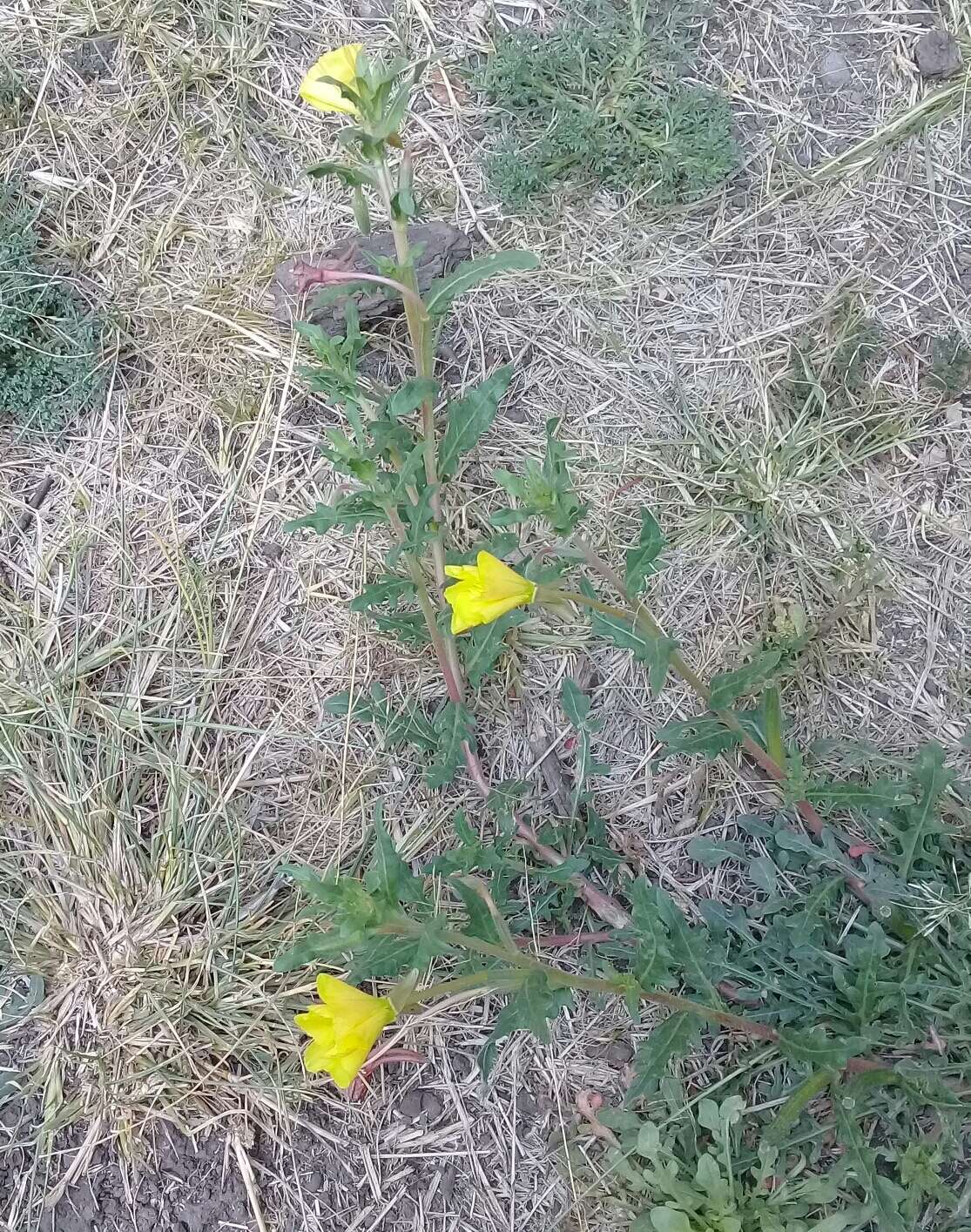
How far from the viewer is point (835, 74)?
2.74m

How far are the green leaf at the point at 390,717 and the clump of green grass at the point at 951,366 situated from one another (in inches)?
67.0

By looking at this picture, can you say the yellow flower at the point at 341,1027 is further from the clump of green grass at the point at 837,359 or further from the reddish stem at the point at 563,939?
the clump of green grass at the point at 837,359

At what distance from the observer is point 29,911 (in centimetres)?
243

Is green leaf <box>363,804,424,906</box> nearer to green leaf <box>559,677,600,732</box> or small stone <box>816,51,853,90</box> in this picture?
green leaf <box>559,677,600,732</box>

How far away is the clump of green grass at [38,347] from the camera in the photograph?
264cm

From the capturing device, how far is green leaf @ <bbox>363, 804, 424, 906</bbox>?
5.10ft

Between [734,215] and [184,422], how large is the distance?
174cm

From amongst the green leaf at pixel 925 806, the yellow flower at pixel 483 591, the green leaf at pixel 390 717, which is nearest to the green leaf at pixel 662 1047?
the green leaf at pixel 925 806

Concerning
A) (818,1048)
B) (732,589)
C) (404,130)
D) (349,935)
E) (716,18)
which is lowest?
(818,1048)

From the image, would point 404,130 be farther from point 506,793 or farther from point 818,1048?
point 818,1048

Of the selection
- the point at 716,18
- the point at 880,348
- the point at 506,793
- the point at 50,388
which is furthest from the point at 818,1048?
the point at 716,18

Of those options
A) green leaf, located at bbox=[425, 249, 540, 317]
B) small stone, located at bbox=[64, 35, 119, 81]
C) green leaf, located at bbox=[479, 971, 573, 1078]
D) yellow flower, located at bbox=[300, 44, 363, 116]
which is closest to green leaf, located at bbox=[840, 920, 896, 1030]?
green leaf, located at bbox=[479, 971, 573, 1078]

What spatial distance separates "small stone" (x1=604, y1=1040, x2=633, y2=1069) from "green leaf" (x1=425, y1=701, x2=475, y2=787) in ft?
2.46

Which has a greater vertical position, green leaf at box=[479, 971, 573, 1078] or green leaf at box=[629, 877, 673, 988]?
green leaf at box=[479, 971, 573, 1078]
